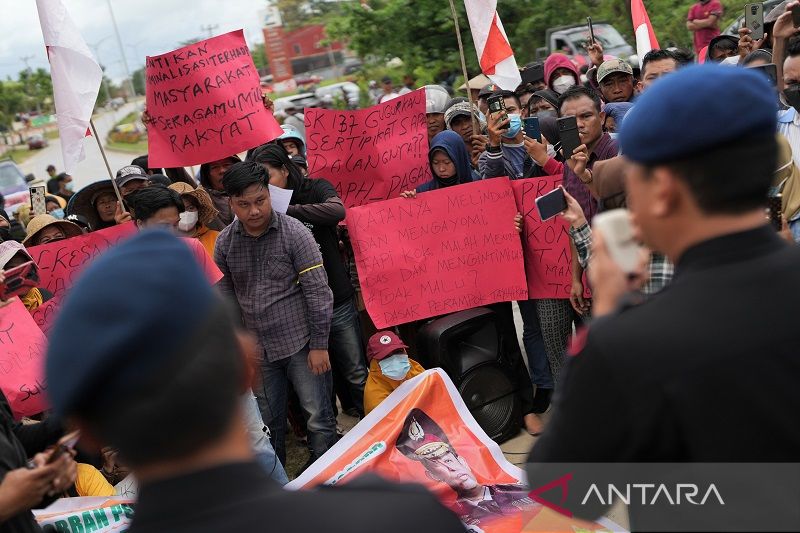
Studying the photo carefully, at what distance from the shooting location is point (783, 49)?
488 centimetres

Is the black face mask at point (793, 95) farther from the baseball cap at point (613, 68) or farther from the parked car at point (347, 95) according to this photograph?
the parked car at point (347, 95)

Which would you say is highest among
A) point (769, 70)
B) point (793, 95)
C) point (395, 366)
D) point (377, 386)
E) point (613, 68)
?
point (613, 68)

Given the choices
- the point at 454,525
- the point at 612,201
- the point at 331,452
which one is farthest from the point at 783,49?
the point at 454,525

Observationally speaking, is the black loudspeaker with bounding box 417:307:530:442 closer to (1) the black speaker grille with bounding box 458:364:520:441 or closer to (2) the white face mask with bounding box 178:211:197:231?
(1) the black speaker grille with bounding box 458:364:520:441

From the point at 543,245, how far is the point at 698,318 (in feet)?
11.9

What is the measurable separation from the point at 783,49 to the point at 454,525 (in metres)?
4.77

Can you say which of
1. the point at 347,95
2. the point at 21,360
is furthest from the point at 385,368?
the point at 347,95

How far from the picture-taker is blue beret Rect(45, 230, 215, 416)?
1.00m

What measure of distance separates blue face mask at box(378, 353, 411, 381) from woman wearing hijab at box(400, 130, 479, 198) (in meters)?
1.20

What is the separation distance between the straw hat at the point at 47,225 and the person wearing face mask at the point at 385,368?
2.23 meters

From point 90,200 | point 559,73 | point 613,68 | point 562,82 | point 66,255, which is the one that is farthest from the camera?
point 559,73

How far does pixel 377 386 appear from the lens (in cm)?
464

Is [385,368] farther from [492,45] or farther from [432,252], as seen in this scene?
[492,45]

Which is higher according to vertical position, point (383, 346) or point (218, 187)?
point (218, 187)
